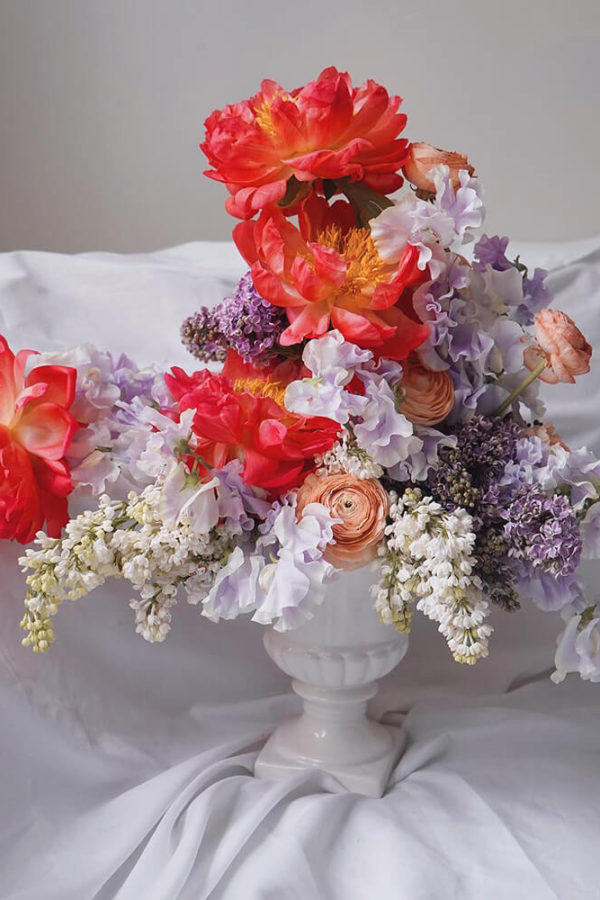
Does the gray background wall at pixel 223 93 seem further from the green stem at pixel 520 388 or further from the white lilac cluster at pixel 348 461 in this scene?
the white lilac cluster at pixel 348 461

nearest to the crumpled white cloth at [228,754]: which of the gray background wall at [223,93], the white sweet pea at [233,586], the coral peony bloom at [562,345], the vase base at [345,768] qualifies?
the vase base at [345,768]

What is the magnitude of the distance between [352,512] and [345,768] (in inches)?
14.9

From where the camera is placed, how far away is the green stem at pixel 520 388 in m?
1.01

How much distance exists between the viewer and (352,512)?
0.96m

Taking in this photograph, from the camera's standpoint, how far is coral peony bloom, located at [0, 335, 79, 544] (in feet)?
3.41

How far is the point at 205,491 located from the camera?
94 cm

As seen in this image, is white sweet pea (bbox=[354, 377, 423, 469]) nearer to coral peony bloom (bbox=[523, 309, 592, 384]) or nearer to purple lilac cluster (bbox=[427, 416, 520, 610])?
purple lilac cluster (bbox=[427, 416, 520, 610])

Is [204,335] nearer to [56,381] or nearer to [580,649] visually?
[56,381]

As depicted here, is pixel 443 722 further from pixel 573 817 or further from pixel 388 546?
pixel 388 546

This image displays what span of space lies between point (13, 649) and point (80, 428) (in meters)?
0.28

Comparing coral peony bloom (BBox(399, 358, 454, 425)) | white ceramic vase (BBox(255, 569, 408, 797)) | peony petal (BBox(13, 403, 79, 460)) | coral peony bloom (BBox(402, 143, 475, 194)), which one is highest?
coral peony bloom (BBox(402, 143, 475, 194))

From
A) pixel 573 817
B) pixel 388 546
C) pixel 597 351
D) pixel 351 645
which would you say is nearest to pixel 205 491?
pixel 388 546

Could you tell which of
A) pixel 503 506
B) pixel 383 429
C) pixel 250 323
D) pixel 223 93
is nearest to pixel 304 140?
pixel 250 323

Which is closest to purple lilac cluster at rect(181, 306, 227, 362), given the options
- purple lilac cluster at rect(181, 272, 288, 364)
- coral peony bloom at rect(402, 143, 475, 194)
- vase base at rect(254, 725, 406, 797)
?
purple lilac cluster at rect(181, 272, 288, 364)
